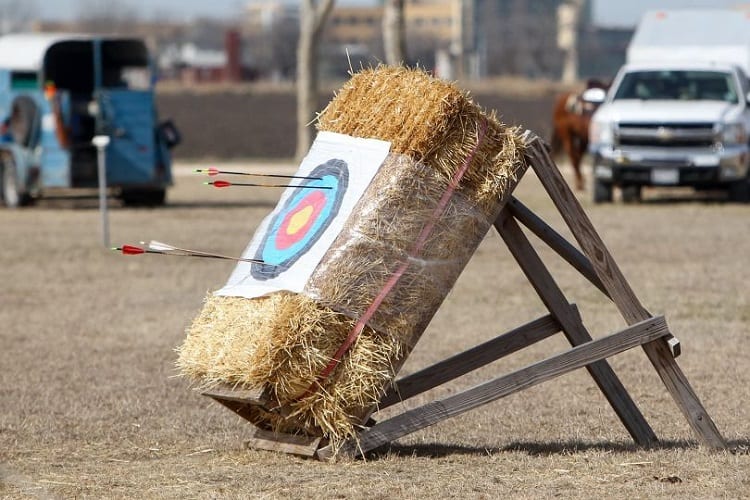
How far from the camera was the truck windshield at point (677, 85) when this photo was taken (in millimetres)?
21172

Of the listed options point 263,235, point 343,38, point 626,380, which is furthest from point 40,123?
point 343,38

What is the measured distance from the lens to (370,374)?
591cm

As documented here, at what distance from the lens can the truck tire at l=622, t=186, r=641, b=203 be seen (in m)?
21.9

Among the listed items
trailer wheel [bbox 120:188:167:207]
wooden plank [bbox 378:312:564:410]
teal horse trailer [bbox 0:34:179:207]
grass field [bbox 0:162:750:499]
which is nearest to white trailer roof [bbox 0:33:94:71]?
teal horse trailer [bbox 0:34:179:207]

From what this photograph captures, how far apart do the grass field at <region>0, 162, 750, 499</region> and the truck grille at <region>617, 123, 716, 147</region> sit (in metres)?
3.02

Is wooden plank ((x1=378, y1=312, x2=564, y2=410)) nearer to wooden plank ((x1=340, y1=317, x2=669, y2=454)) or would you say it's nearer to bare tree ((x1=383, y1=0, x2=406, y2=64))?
wooden plank ((x1=340, y1=317, x2=669, y2=454))

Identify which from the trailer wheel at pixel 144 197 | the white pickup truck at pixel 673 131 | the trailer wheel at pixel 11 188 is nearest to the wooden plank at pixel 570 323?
the white pickup truck at pixel 673 131

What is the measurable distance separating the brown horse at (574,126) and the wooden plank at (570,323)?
16994 mm

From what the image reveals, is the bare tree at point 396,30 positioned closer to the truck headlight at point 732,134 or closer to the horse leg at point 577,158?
the horse leg at point 577,158

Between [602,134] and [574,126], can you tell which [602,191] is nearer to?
[602,134]

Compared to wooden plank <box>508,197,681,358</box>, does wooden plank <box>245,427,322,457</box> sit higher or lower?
lower

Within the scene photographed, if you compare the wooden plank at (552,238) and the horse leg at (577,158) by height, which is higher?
the wooden plank at (552,238)

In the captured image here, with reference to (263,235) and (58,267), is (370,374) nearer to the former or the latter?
(263,235)

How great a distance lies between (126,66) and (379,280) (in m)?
17.9
